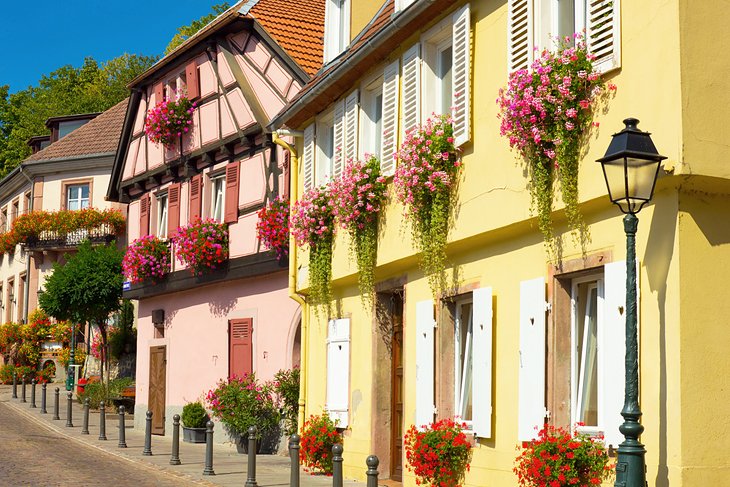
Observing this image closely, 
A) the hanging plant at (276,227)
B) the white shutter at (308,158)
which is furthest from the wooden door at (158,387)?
the white shutter at (308,158)

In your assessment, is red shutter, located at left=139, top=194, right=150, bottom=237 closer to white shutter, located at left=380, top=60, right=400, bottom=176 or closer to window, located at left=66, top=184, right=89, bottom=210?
white shutter, located at left=380, top=60, right=400, bottom=176

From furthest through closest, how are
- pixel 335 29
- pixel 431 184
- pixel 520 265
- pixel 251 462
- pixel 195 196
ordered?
pixel 195 196 < pixel 335 29 < pixel 251 462 < pixel 431 184 < pixel 520 265

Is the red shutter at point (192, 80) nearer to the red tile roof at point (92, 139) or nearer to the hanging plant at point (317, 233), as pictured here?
the hanging plant at point (317, 233)

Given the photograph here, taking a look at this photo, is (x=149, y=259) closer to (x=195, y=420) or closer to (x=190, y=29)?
(x=195, y=420)

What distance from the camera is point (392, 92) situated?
14.3 meters

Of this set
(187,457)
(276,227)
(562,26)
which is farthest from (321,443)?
(562,26)

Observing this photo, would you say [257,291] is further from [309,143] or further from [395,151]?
[395,151]

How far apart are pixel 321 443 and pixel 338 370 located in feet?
3.35

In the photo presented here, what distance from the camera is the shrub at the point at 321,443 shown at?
53.1ft

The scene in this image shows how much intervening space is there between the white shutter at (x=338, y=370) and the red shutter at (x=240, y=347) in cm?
550

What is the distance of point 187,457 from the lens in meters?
19.5

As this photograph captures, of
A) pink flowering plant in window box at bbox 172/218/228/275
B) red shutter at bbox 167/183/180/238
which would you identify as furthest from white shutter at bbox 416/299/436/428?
red shutter at bbox 167/183/180/238

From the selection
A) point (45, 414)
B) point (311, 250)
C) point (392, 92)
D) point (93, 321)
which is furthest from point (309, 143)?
point (93, 321)

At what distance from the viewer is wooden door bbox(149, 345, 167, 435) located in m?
25.8
